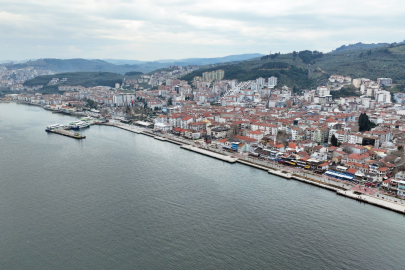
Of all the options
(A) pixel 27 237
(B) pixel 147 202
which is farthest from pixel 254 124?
(A) pixel 27 237

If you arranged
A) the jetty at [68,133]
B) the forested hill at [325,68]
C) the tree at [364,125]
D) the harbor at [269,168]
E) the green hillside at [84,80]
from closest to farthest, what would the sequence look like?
the harbor at [269,168] → the tree at [364,125] → the jetty at [68,133] → the forested hill at [325,68] → the green hillside at [84,80]

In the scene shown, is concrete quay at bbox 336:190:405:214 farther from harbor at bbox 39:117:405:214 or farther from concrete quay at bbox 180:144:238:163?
concrete quay at bbox 180:144:238:163

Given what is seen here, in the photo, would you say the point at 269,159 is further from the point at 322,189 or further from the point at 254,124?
the point at 254,124

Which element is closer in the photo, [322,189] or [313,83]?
[322,189]

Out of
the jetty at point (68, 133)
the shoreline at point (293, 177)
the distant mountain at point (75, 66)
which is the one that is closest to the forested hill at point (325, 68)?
the shoreline at point (293, 177)

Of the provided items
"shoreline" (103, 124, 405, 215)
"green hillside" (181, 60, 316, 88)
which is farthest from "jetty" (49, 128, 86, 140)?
"green hillside" (181, 60, 316, 88)

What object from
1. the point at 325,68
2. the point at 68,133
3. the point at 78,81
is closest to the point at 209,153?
the point at 68,133

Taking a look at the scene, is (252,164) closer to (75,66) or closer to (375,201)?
(375,201)

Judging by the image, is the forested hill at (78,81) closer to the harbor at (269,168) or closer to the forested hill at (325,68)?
the forested hill at (325,68)
